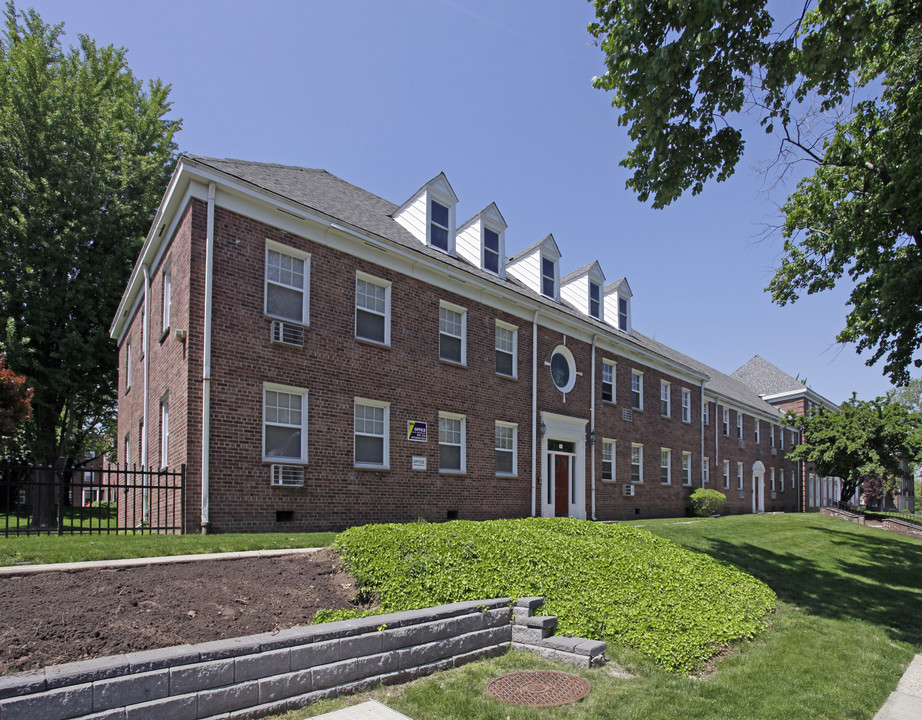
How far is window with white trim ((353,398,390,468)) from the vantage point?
13000mm

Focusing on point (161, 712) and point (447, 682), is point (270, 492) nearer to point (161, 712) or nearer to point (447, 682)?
point (447, 682)

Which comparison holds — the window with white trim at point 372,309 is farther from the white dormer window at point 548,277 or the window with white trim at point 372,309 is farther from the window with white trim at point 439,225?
the white dormer window at point 548,277

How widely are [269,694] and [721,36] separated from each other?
8.53 metres

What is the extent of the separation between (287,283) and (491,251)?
25.7ft

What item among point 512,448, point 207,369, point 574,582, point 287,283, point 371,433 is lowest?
point 574,582

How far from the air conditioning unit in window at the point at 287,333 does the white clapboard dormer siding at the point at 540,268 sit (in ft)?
33.5

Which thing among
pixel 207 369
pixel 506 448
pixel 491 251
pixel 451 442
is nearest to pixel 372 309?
pixel 451 442

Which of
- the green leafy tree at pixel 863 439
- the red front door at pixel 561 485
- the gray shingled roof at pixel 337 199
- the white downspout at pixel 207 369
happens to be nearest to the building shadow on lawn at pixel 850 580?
the red front door at pixel 561 485

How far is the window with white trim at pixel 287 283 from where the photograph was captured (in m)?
11.9

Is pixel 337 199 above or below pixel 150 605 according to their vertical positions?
above

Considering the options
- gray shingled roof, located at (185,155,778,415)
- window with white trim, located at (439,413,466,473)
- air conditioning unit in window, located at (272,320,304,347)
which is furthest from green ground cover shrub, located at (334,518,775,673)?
gray shingled roof, located at (185,155,778,415)

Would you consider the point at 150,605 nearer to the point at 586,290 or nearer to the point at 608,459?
the point at 608,459

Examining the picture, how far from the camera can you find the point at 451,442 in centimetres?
1519

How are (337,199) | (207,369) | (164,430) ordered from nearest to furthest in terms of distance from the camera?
(207,369), (164,430), (337,199)
